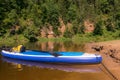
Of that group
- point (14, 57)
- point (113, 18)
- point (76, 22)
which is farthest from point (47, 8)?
point (14, 57)

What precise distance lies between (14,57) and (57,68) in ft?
16.3

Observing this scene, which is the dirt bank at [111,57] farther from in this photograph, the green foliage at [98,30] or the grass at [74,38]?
the green foliage at [98,30]

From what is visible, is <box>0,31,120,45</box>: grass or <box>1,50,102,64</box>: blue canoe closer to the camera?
<box>1,50,102,64</box>: blue canoe

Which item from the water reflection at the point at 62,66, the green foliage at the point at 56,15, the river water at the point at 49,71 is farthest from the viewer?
the green foliage at the point at 56,15

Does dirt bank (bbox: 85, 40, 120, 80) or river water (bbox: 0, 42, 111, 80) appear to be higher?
dirt bank (bbox: 85, 40, 120, 80)

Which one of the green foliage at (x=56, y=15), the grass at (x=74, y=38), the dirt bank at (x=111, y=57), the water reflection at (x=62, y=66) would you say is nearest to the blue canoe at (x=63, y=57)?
the water reflection at (x=62, y=66)

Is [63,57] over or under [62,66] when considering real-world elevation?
over

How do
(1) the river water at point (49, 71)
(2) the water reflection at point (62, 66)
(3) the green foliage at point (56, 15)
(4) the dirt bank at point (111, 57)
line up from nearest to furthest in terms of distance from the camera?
1. (1) the river water at point (49, 71)
2. (4) the dirt bank at point (111, 57)
3. (2) the water reflection at point (62, 66)
4. (3) the green foliage at point (56, 15)

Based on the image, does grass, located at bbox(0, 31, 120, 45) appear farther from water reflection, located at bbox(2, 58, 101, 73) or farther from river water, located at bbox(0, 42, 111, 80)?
river water, located at bbox(0, 42, 111, 80)

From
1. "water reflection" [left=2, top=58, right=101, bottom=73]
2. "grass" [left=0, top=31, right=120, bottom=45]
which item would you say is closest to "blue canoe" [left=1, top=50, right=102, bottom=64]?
"water reflection" [left=2, top=58, right=101, bottom=73]

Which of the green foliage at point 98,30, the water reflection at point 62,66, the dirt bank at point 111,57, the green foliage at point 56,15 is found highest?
the green foliage at point 56,15

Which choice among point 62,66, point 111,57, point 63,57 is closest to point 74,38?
point 111,57

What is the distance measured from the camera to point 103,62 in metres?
20.4

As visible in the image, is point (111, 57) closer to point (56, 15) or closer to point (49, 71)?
point (49, 71)
